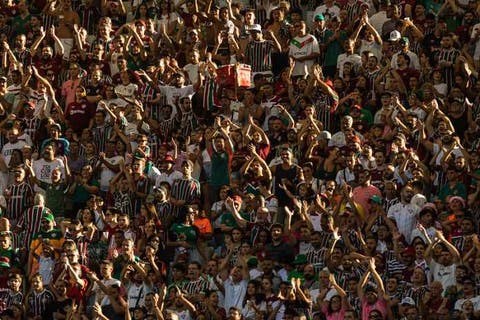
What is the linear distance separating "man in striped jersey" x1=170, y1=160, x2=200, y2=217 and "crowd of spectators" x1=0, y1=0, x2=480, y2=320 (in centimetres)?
3

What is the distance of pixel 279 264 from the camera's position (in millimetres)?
31500

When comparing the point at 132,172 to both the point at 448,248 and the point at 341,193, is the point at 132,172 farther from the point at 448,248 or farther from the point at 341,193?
the point at 448,248

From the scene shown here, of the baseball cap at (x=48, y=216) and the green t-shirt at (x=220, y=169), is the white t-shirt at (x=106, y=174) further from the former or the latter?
the green t-shirt at (x=220, y=169)

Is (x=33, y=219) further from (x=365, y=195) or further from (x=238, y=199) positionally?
(x=365, y=195)

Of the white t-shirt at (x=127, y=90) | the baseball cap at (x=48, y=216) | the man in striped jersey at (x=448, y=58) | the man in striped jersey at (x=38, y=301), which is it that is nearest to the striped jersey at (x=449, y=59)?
the man in striped jersey at (x=448, y=58)

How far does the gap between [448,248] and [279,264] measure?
237 centimetres

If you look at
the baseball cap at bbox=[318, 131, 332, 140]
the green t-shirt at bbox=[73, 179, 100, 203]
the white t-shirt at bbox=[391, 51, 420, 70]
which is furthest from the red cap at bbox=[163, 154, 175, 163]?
the white t-shirt at bbox=[391, 51, 420, 70]

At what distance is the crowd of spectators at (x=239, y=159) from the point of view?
3095 centimetres

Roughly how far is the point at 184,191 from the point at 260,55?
3812 mm

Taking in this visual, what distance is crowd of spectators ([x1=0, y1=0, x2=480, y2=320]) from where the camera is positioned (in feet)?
102

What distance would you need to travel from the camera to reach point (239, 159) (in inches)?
1324

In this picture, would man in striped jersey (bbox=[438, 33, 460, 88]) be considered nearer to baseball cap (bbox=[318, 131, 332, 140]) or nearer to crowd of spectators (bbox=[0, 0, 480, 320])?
crowd of spectators (bbox=[0, 0, 480, 320])

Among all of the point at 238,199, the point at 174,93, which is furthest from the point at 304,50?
the point at 238,199

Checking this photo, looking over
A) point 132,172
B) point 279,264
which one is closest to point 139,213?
point 132,172
